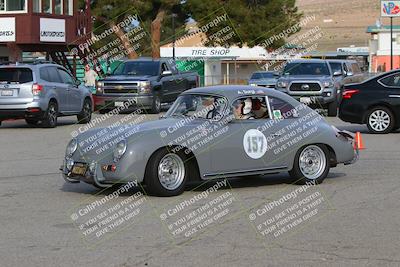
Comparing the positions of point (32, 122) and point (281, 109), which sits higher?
point (281, 109)

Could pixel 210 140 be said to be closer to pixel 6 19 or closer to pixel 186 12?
pixel 6 19

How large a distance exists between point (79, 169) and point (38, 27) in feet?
87.5

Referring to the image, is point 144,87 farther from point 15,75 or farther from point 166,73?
point 15,75

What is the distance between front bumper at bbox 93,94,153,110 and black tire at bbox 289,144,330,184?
16354 mm

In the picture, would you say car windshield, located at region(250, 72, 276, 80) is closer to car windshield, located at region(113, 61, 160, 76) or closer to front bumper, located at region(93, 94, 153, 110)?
car windshield, located at region(113, 61, 160, 76)

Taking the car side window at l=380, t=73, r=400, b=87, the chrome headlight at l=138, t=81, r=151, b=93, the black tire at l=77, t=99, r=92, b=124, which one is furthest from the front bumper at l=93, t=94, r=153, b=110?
the car side window at l=380, t=73, r=400, b=87

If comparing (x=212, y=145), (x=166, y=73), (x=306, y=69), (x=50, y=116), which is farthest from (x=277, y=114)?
(x=166, y=73)

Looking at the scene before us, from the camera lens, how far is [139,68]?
2822 centimetres

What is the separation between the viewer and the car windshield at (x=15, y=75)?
20.8 meters

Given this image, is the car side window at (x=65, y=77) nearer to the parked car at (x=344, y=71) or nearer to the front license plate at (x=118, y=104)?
the front license plate at (x=118, y=104)

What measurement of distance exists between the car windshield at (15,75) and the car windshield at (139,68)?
7.43 metres

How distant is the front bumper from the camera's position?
2698 centimetres

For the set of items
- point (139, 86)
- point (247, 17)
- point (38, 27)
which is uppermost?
point (247, 17)

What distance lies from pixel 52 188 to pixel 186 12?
44.0m
